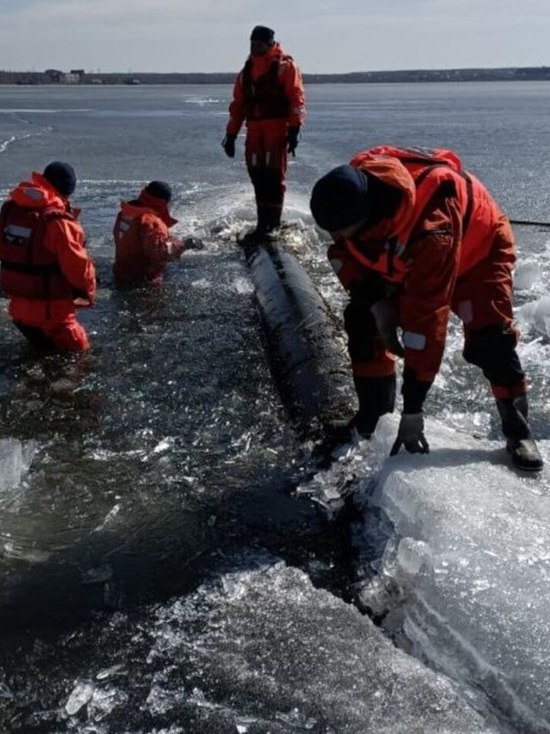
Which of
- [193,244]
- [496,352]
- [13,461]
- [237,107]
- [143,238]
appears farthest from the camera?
[193,244]

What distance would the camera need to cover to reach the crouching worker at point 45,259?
5547 mm

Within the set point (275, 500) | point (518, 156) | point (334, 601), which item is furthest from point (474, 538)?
point (518, 156)

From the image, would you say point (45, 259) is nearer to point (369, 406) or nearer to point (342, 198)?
point (369, 406)

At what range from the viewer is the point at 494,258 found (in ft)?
12.5

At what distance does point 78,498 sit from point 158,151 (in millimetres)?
15501

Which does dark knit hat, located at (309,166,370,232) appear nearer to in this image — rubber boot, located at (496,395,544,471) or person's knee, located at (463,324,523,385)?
person's knee, located at (463,324,523,385)

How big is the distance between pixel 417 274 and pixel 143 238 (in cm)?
481

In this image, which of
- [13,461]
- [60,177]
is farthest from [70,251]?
[13,461]

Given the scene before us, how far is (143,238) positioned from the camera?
778 centimetres

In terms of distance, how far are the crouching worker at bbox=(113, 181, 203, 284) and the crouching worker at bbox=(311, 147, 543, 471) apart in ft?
13.2

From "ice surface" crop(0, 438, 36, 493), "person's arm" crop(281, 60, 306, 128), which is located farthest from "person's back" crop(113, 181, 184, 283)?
"ice surface" crop(0, 438, 36, 493)

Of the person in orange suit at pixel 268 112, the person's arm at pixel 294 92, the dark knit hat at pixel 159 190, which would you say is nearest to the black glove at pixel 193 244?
the person in orange suit at pixel 268 112

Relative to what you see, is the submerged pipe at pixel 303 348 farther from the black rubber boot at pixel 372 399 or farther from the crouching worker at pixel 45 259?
the crouching worker at pixel 45 259

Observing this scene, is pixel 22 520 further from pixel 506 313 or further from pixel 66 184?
pixel 66 184
